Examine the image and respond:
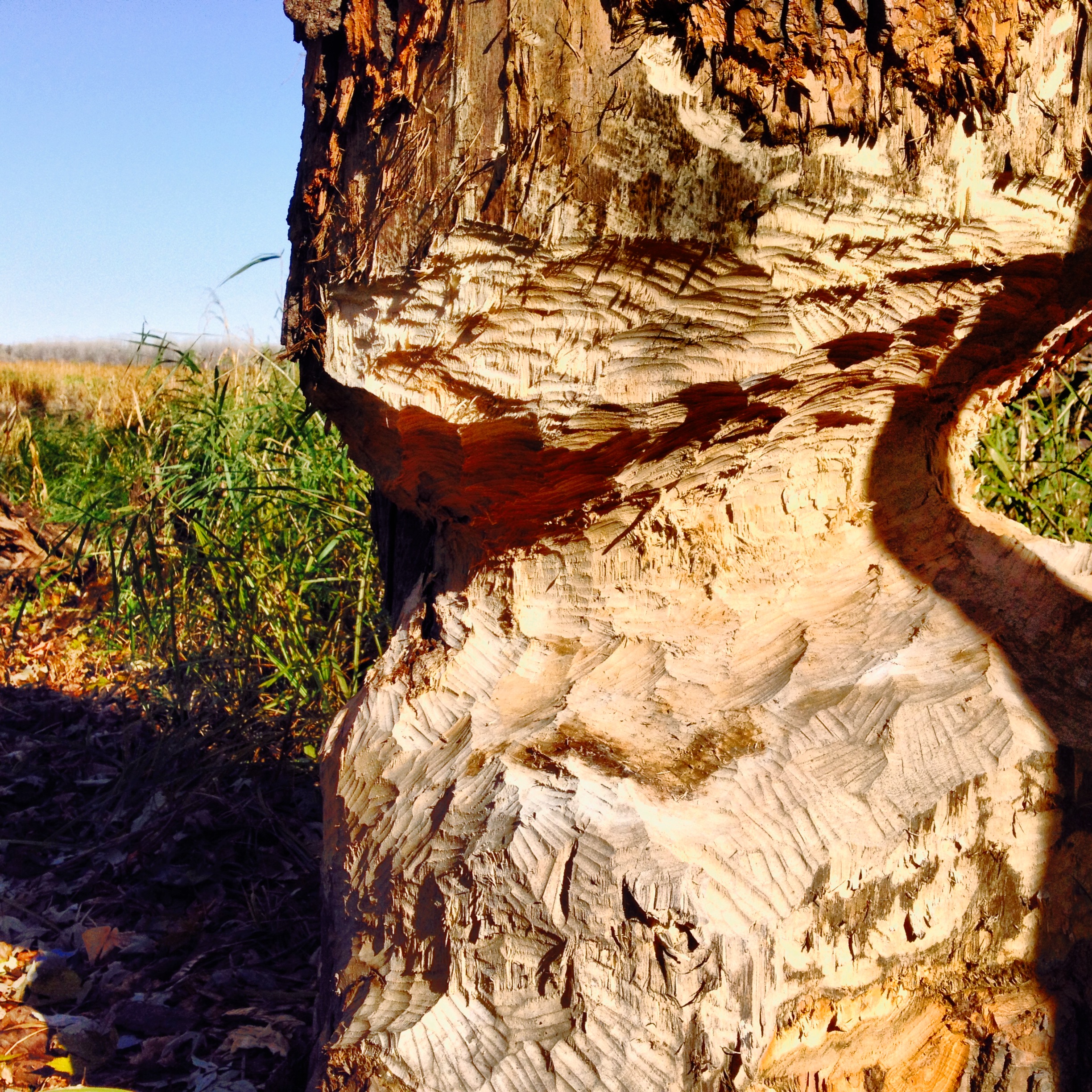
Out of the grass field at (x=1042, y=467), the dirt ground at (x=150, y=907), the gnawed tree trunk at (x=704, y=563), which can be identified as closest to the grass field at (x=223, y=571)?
the dirt ground at (x=150, y=907)

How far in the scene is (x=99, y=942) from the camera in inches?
89.8

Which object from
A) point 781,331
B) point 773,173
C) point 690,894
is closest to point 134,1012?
point 690,894

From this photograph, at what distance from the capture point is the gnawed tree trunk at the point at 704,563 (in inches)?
46.8

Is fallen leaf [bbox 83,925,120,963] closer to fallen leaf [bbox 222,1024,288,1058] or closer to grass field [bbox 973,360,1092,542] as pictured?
fallen leaf [bbox 222,1024,288,1058]

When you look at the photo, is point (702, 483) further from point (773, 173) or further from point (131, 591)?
point (131, 591)

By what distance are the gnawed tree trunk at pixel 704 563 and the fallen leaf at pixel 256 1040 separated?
1.58 feet

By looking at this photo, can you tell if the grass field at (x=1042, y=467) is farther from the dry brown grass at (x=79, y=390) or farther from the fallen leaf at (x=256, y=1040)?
the dry brown grass at (x=79, y=390)

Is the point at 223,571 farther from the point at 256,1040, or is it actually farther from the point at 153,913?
the point at 256,1040

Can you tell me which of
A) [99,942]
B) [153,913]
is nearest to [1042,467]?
[153,913]

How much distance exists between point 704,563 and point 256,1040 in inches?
51.2

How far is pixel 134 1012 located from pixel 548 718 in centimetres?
127

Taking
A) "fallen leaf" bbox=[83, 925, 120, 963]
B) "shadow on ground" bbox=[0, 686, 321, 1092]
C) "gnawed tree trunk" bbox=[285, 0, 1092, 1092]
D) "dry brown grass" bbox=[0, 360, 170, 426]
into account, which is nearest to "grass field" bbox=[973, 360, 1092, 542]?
"gnawed tree trunk" bbox=[285, 0, 1092, 1092]

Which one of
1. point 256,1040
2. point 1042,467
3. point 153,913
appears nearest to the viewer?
point 256,1040

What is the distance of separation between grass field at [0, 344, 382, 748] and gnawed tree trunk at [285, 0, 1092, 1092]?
152 centimetres
